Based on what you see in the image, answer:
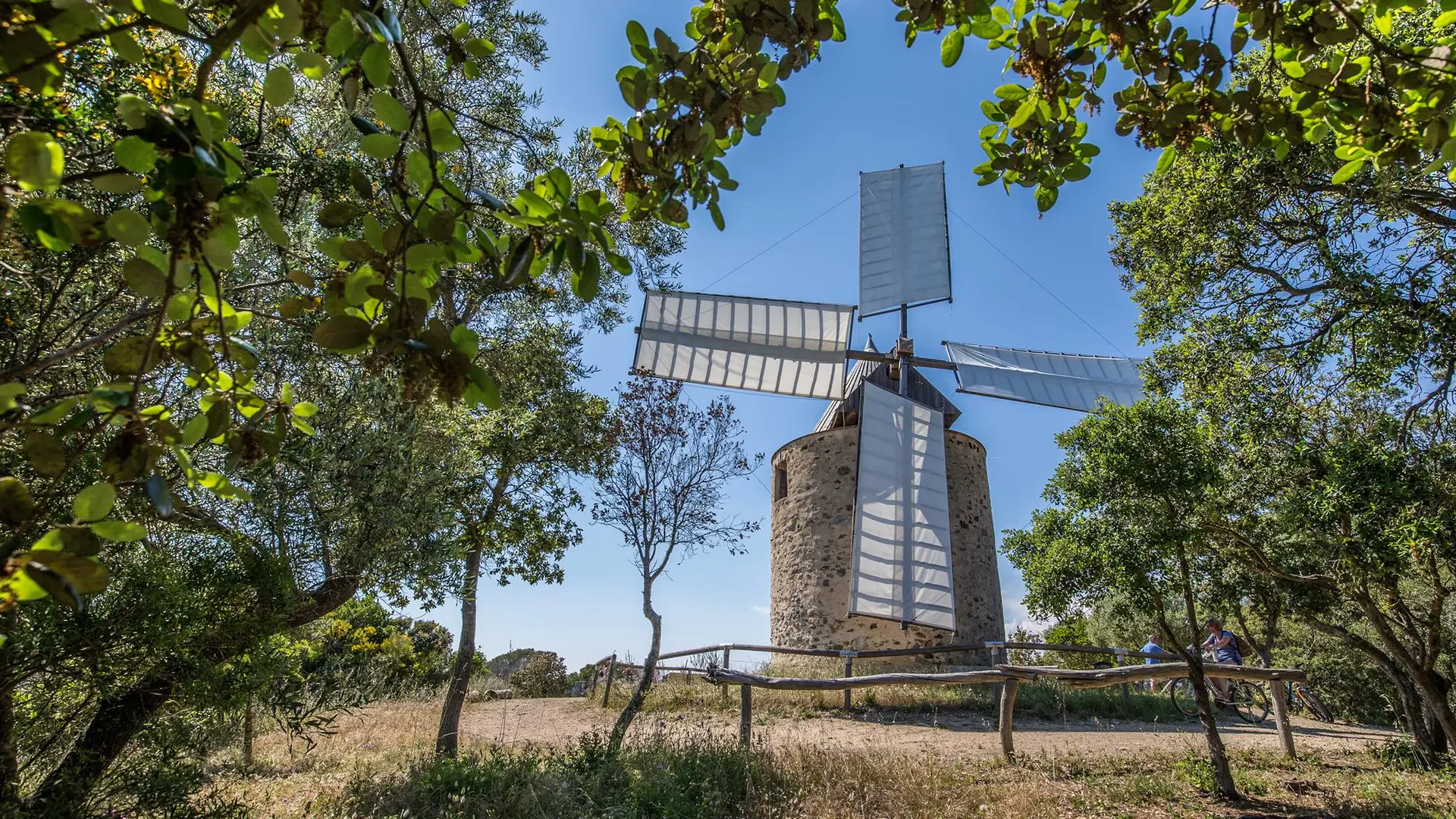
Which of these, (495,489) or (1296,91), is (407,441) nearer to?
(495,489)

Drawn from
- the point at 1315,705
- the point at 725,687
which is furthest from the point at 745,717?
the point at 1315,705

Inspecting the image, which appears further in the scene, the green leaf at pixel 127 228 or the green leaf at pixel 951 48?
the green leaf at pixel 951 48

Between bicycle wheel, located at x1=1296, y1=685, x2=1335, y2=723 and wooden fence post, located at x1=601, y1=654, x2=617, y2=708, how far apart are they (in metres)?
10.4

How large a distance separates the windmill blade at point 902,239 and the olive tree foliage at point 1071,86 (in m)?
12.5

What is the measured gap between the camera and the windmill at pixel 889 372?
35.7ft

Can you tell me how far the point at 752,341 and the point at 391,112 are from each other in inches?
509

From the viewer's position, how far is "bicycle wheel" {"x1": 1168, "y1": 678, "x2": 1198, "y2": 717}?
9109 mm

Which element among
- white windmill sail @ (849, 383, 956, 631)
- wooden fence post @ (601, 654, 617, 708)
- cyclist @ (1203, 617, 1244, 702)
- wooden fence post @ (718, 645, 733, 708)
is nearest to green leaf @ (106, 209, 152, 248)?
wooden fence post @ (718, 645, 733, 708)

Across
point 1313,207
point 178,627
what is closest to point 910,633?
point 1313,207

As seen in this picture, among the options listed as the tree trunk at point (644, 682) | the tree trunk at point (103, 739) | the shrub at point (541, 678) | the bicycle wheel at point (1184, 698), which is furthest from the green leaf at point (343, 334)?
the shrub at point (541, 678)

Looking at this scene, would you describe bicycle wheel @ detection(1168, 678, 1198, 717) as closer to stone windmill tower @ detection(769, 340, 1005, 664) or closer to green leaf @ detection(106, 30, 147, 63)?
stone windmill tower @ detection(769, 340, 1005, 664)

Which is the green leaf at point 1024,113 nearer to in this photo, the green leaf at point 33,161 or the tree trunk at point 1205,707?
the green leaf at point 33,161

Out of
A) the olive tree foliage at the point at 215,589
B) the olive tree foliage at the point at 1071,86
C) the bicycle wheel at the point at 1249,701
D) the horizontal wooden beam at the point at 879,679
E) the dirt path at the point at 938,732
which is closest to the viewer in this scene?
the olive tree foliage at the point at 1071,86

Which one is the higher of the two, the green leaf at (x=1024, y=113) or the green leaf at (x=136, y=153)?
the green leaf at (x=1024, y=113)
